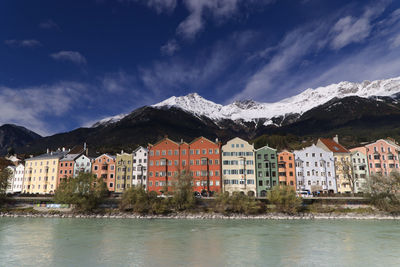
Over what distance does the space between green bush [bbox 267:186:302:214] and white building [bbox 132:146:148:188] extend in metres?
41.7

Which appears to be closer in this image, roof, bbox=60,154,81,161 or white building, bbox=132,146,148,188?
white building, bbox=132,146,148,188

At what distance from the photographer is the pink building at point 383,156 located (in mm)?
83062

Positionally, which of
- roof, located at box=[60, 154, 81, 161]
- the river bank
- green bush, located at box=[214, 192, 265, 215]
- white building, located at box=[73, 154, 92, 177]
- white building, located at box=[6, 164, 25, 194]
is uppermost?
roof, located at box=[60, 154, 81, 161]

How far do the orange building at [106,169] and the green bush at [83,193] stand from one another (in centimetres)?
2144

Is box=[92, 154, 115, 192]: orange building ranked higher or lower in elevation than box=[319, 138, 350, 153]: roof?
lower

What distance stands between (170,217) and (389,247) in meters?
40.5

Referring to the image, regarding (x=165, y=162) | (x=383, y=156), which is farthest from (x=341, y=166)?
(x=165, y=162)

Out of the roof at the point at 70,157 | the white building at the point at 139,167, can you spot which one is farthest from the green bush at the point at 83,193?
the roof at the point at 70,157

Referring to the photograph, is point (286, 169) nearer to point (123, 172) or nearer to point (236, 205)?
point (236, 205)

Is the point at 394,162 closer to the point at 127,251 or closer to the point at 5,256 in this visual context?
the point at 127,251

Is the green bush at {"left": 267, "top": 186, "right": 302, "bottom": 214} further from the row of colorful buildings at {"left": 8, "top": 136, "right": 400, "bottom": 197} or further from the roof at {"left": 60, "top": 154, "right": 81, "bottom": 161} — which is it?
the roof at {"left": 60, "top": 154, "right": 81, "bottom": 161}

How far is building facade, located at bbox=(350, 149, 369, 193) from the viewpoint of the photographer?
81312 mm

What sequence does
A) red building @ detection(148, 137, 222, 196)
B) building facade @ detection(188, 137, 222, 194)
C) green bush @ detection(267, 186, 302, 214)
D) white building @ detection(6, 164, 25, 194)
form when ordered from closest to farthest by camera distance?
1. green bush @ detection(267, 186, 302, 214)
2. building facade @ detection(188, 137, 222, 194)
3. red building @ detection(148, 137, 222, 196)
4. white building @ detection(6, 164, 25, 194)

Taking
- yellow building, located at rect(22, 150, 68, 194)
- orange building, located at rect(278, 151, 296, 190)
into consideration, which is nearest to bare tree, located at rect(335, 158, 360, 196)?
orange building, located at rect(278, 151, 296, 190)
